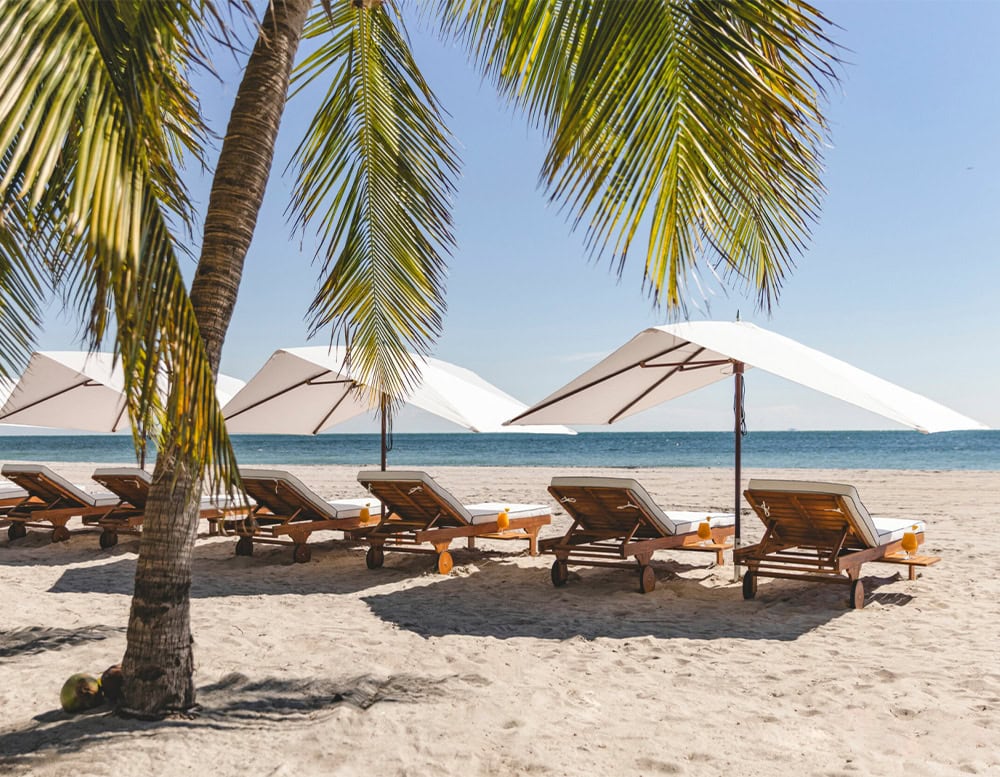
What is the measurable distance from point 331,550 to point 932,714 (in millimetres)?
5941

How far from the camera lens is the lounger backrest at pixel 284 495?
761 centimetres

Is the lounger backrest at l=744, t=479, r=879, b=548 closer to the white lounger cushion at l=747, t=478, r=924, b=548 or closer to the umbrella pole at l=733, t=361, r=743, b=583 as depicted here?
the white lounger cushion at l=747, t=478, r=924, b=548

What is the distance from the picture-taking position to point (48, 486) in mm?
9023

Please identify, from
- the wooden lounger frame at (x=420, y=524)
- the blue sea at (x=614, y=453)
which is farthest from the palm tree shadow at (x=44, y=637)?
the blue sea at (x=614, y=453)

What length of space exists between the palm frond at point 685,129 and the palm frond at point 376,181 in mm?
2137

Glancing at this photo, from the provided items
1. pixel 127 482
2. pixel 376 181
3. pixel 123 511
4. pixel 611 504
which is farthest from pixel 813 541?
pixel 123 511

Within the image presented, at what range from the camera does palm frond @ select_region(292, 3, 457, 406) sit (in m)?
5.05

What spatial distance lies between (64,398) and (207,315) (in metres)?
7.79

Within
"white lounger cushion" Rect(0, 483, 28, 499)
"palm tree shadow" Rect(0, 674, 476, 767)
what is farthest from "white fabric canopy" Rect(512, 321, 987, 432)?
"white lounger cushion" Rect(0, 483, 28, 499)

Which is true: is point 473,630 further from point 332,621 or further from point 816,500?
point 816,500

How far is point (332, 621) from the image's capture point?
550cm

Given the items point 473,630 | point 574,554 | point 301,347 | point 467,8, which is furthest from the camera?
point 301,347

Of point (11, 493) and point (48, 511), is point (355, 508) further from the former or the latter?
point (11, 493)

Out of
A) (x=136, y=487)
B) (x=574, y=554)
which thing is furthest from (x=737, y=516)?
(x=136, y=487)
